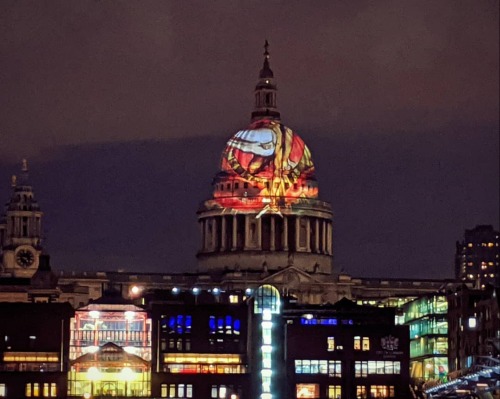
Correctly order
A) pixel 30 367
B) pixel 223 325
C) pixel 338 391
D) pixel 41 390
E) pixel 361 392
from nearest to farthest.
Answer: pixel 41 390 → pixel 30 367 → pixel 361 392 → pixel 338 391 → pixel 223 325

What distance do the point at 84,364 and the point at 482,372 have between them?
71.2 meters

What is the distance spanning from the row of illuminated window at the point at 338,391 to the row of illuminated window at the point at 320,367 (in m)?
1.52

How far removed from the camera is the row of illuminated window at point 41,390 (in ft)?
604

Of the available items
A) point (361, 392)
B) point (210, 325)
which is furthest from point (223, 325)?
point (361, 392)

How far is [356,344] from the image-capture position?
19462cm

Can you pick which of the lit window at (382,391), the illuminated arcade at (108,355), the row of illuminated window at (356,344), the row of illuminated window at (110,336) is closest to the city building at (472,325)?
the lit window at (382,391)

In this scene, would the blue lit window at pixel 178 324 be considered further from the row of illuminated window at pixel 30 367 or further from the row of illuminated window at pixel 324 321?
the row of illuminated window at pixel 30 367

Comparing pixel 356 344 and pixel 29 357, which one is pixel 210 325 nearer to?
pixel 356 344

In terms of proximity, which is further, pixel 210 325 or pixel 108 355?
pixel 210 325

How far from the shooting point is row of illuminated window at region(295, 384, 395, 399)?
7475 inches

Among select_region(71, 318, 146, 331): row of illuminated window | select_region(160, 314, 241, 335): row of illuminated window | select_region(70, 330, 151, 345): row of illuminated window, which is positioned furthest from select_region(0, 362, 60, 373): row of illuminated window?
select_region(160, 314, 241, 335): row of illuminated window

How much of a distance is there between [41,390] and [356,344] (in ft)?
82.5

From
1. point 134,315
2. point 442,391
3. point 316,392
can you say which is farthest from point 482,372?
point 134,315

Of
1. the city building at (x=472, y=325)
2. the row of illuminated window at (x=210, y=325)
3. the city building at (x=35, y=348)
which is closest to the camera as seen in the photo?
the city building at (x=472, y=325)
